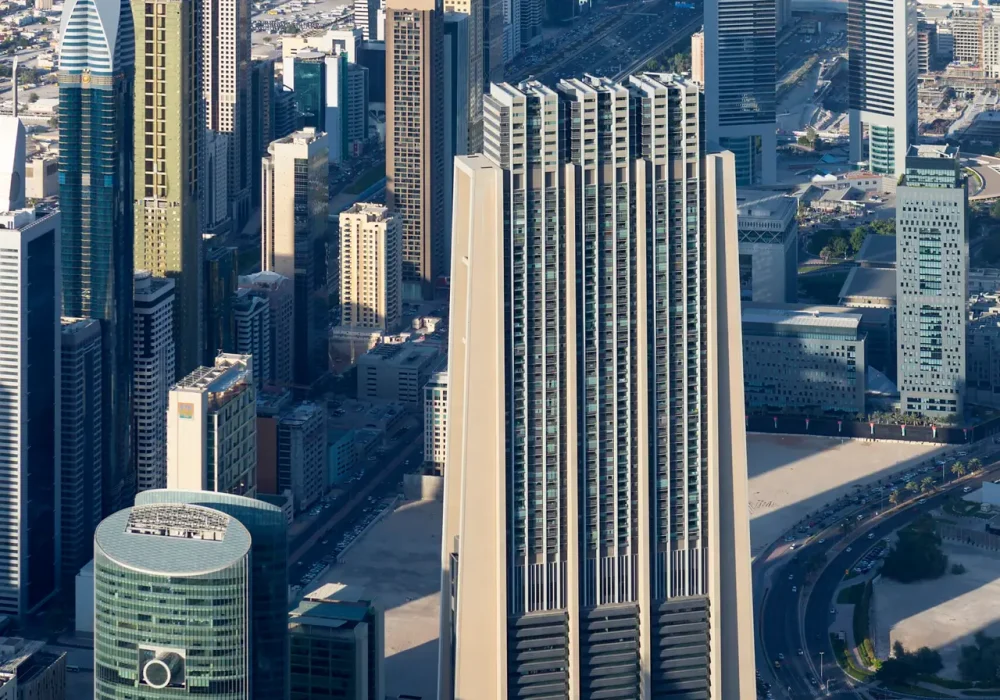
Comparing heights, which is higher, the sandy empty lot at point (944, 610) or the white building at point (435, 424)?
the white building at point (435, 424)

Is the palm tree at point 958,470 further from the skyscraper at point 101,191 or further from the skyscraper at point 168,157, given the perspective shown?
the skyscraper at point 101,191

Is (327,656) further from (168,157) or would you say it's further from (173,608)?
(168,157)

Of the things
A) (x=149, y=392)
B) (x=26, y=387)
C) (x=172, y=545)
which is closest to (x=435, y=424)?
(x=149, y=392)

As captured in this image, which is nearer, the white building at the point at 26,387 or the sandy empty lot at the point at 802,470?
the white building at the point at 26,387

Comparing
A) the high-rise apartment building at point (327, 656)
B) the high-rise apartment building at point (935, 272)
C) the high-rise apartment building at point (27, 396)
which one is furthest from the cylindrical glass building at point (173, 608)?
the high-rise apartment building at point (935, 272)

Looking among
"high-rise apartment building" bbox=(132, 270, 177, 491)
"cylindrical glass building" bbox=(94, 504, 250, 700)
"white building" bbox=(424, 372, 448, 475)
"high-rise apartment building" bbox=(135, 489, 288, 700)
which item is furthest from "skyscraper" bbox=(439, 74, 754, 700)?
"white building" bbox=(424, 372, 448, 475)

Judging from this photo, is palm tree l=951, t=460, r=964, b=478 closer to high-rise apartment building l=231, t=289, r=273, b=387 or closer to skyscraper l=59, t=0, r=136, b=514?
high-rise apartment building l=231, t=289, r=273, b=387
